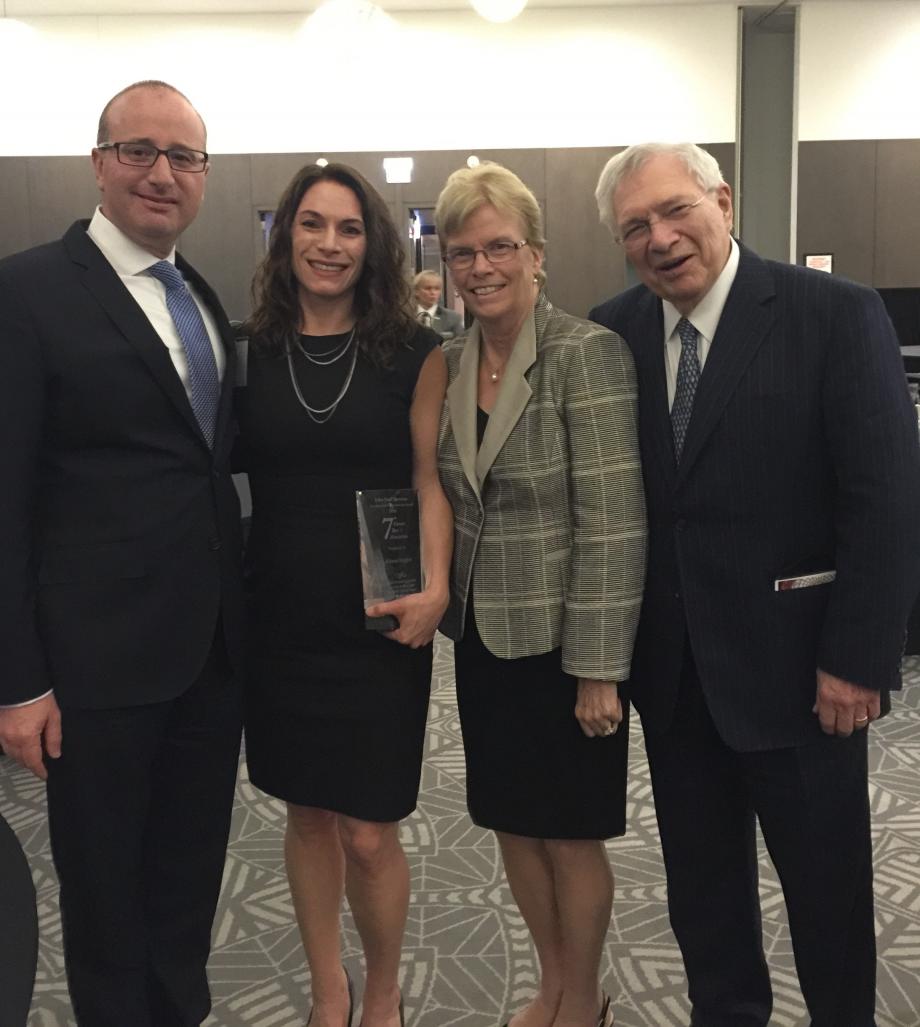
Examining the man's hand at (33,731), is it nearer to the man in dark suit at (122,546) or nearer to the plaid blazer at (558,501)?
the man in dark suit at (122,546)

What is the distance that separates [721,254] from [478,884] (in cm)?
184

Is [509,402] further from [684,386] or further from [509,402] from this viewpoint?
[684,386]

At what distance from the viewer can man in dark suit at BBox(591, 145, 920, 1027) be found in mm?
1616

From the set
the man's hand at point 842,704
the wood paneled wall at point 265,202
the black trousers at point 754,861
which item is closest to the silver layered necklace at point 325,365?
Answer: the black trousers at point 754,861

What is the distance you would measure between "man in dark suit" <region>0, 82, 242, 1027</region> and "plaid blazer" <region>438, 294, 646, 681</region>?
491mm

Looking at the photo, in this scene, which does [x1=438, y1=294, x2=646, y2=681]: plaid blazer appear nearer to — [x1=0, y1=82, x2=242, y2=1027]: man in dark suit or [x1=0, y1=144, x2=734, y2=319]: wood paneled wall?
[x1=0, y1=82, x2=242, y2=1027]: man in dark suit

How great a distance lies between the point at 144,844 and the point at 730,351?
146 centimetres

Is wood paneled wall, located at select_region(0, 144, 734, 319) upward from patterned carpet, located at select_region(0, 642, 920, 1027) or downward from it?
upward

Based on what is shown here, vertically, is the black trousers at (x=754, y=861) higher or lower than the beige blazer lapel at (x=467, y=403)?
lower

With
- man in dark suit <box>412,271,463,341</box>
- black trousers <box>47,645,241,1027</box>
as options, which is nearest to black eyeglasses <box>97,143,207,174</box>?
black trousers <box>47,645,241,1027</box>

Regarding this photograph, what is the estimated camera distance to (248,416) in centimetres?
196

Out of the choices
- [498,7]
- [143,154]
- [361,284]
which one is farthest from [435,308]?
[143,154]

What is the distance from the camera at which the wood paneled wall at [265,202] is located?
8969 mm

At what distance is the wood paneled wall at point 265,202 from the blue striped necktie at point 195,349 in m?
7.26
